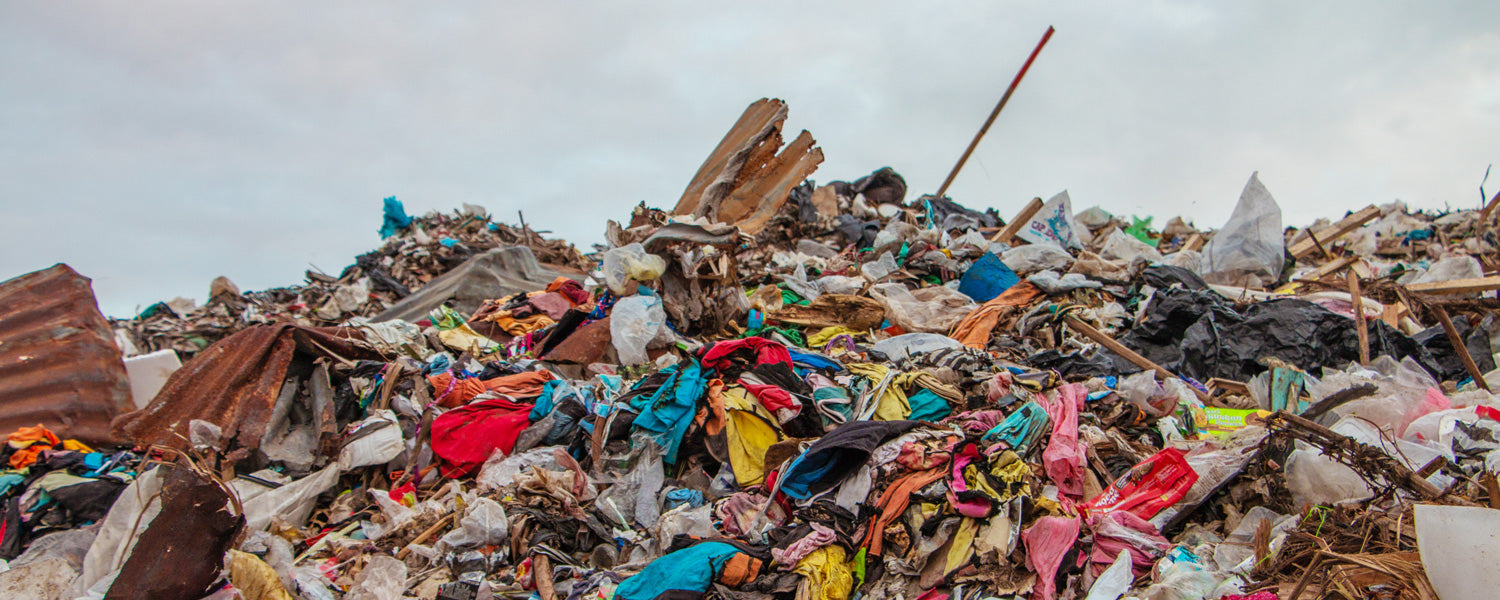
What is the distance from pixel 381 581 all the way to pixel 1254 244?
7.30 metres

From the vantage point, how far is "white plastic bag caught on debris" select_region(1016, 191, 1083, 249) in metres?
7.98

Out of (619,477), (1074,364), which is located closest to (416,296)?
(619,477)

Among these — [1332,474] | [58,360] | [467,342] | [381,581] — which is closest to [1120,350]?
[1332,474]

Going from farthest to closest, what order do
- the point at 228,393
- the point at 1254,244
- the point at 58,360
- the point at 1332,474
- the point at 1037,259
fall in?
the point at 1037,259, the point at 1254,244, the point at 58,360, the point at 228,393, the point at 1332,474

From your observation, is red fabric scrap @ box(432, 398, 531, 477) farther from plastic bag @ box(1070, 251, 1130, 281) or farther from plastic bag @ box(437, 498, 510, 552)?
plastic bag @ box(1070, 251, 1130, 281)

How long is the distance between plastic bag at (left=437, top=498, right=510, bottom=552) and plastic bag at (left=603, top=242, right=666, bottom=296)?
2284 mm

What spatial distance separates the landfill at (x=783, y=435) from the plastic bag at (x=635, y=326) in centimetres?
2

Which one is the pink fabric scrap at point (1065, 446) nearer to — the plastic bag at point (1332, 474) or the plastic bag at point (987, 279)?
the plastic bag at point (1332, 474)

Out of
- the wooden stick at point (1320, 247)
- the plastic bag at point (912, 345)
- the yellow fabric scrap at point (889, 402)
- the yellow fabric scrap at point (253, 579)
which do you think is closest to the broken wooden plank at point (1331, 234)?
the wooden stick at point (1320, 247)

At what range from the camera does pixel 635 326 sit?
205 inches

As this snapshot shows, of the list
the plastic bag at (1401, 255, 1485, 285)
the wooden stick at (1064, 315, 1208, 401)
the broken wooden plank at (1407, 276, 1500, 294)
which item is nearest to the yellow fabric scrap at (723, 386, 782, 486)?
the wooden stick at (1064, 315, 1208, 401)

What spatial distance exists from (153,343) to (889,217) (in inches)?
373

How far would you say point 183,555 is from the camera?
304 cm

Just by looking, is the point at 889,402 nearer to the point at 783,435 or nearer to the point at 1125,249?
the point at 783,435
